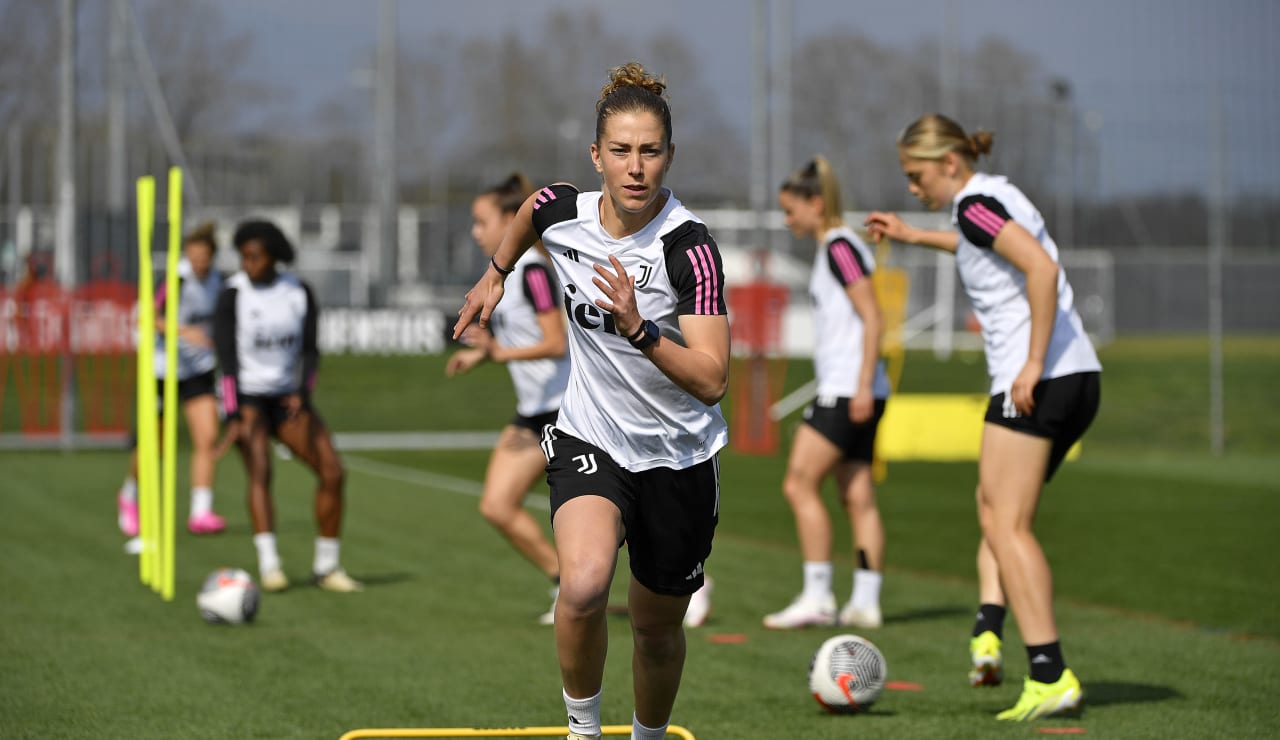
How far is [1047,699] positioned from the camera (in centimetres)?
650

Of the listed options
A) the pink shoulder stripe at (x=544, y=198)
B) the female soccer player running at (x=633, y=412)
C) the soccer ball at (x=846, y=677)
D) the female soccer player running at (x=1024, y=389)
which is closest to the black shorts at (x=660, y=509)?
→ the female soccer player running at (x=633, y=412)

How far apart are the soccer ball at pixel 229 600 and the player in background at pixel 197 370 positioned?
4139 millimetres

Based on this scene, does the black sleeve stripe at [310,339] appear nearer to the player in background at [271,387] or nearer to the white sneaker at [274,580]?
the player in background at [271,387]

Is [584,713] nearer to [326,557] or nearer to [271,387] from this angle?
[326,557]

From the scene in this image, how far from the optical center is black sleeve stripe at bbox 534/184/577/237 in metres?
5.29

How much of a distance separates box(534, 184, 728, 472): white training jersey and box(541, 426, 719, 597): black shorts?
0.05 m

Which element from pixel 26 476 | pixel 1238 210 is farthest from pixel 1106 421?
pixel 26 476

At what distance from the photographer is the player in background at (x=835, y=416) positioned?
29.2 feet

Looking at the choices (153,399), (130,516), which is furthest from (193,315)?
(153,399)

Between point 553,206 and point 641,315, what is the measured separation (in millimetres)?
521

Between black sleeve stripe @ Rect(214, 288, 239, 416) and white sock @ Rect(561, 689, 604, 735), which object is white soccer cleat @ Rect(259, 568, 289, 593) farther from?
white sock @ Rect(561, 689, 604, 735)

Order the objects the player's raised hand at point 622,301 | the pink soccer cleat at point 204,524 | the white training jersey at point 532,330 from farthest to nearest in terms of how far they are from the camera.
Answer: the pink soccer cleat at point 204,524 < the white training jersey at point 532,330 < the player's raised hand at point 622,301

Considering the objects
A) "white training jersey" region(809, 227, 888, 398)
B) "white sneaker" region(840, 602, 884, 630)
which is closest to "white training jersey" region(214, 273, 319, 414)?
"white training jersey" region(809, 227, 888, 398)

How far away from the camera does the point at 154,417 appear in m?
9.95
